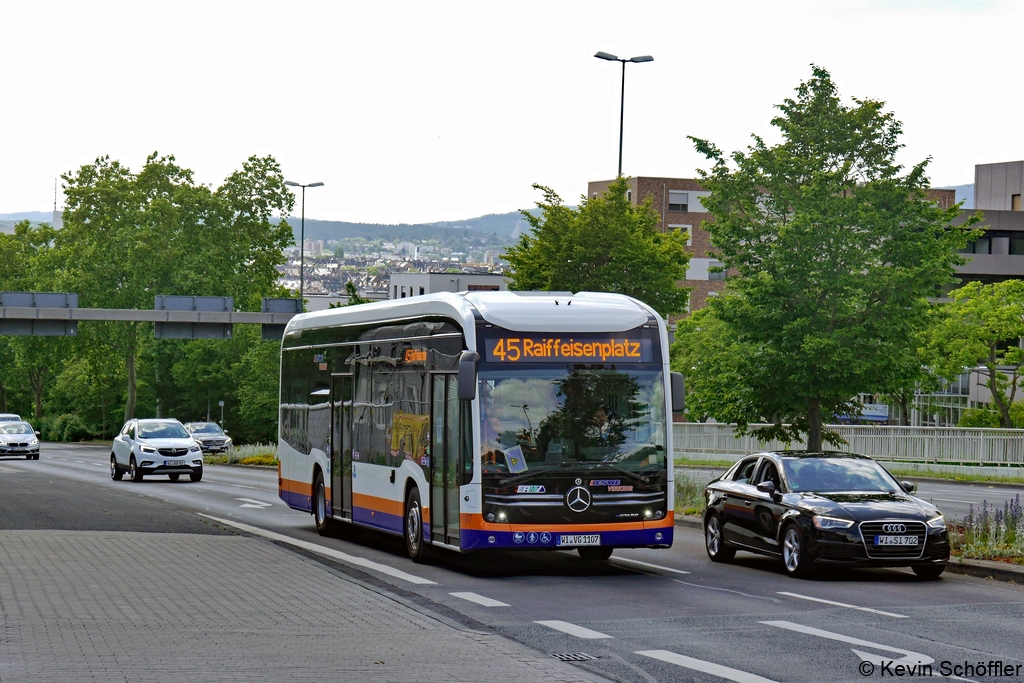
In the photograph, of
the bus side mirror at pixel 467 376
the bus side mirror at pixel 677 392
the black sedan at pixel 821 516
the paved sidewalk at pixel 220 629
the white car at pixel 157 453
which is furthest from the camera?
the white car at pixel 157 453

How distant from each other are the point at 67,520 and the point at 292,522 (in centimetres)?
374

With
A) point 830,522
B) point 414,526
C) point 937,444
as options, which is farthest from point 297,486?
point 937,444

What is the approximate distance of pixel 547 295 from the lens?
17.0 m

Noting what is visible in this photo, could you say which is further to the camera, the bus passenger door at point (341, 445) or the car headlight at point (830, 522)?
the bus passenger door at point (341, 445)

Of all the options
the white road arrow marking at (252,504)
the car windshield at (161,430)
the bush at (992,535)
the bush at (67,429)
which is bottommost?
the bush at (67,429)

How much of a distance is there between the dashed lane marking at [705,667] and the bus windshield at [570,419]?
207 inches

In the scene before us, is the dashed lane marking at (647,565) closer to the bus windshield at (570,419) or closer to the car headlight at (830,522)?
the bus windshield at (570,419)

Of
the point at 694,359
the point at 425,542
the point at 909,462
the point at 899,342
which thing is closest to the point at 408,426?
the point at 425,542

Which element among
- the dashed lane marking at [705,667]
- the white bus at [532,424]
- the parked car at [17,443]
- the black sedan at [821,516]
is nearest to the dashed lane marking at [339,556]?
the white bus at [532,424]

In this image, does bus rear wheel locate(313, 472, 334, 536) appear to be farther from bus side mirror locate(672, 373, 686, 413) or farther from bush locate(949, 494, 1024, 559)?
bush locate(949, 494, 1024, 559)

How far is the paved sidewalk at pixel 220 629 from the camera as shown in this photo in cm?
909

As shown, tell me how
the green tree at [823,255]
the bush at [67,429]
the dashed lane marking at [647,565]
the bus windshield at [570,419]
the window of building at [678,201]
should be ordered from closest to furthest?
the bus windshield at [570,419] → the dashed lane marking at [647,565] → the green tree at [823,255] → the bush at [67,429] → the window of building at [678,201]

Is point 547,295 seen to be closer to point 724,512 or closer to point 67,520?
point 724,512

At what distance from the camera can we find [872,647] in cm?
1061
